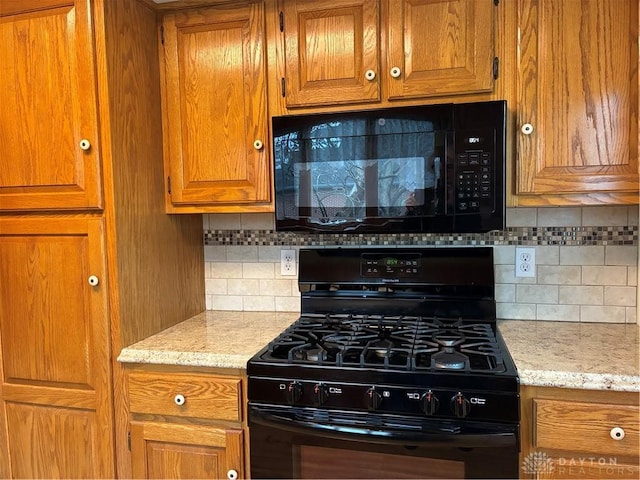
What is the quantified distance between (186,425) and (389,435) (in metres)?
0.66

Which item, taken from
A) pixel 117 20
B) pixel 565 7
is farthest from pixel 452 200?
pixel 117 20

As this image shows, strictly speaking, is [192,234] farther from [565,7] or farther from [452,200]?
[565,7]

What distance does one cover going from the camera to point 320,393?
1.33m

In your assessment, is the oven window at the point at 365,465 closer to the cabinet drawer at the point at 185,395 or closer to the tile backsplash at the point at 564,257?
the cabinet drawer at the point at 185,395

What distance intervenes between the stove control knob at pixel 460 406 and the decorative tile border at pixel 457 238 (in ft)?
2.38

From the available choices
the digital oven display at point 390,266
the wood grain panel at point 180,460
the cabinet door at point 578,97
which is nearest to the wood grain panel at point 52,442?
the wood grain panel at point 180,460

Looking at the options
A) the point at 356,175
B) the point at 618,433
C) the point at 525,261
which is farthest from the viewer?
the point at 525,261

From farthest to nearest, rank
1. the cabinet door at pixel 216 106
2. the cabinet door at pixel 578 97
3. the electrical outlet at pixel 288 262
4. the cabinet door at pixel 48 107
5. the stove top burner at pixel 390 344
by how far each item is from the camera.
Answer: the electrical outlet at pixel 288 262 < the cabinet door at pixel 216 106 < the cabinet door at pixel 48 107 < the cabinet door at pixel 578 97 < the stove top burner at pixel 390 344

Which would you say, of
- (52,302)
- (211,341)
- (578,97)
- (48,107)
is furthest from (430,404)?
(48,107)

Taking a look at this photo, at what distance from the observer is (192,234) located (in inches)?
78.9

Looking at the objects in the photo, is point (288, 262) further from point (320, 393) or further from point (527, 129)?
point (527, 129)

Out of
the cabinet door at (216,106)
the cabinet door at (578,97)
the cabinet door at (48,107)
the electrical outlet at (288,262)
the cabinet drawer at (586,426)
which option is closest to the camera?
the cabinet drawer at (586,426)

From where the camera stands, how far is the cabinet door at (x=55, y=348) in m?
1.58

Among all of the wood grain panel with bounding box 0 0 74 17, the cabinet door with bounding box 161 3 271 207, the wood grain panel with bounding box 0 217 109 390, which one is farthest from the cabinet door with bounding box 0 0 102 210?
the cabinet door with bounding box 161 3 271 207
